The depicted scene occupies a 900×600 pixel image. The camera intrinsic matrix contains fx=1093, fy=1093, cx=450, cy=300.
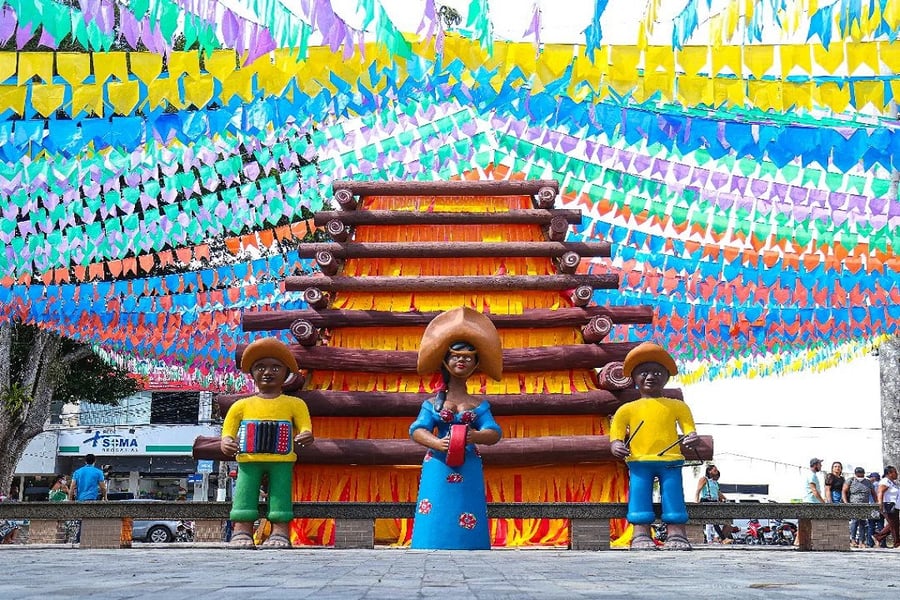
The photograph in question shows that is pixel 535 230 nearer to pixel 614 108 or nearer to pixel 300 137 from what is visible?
pixel 300 137

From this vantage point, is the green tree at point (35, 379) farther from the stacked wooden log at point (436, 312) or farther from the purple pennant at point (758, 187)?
the purple pennant at point (758, 187)

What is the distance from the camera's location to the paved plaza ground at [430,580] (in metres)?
3.91

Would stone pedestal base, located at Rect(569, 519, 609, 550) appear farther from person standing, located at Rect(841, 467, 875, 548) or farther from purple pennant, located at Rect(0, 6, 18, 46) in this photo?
person standing, located at Rect(841, 467, 875, 548)

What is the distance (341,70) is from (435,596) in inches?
224

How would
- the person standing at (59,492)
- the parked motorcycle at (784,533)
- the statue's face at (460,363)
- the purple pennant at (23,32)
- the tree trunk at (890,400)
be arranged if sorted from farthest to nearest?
the parked motorcycle at (784,533) < the tree trunk at (890,400) < the person standing at (59,492) < the statue's face at (460,363) < the purple pennant at (23,32)

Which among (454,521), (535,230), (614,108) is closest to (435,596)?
(454,521)

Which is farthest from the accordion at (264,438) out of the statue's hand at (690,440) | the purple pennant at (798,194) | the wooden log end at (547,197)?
the purple pennant at (798,194)

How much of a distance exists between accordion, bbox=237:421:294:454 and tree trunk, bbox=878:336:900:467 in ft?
48.6

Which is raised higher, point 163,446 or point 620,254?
point 620,254

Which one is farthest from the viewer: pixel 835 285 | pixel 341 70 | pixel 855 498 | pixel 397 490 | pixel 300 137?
pixel 835 285

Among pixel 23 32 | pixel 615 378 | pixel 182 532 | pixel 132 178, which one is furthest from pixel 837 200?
pixel 182 532

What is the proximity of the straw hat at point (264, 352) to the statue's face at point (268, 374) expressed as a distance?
0.14 ft

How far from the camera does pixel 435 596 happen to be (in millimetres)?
3730

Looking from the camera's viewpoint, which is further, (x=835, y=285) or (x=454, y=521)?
(x=835, y=285)
